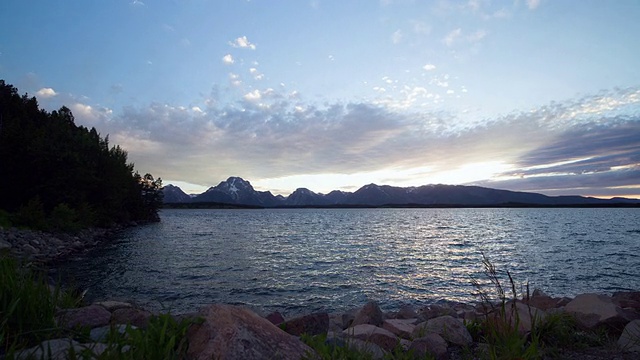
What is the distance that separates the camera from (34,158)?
47875 mm

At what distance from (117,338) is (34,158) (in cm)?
5760

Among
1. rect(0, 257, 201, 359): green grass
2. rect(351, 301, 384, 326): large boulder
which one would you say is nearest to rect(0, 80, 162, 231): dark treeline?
rect(351, 301, 384, 326): large boulder

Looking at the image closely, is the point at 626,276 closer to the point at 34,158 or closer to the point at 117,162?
the point at 34,158

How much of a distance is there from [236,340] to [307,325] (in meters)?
4.79

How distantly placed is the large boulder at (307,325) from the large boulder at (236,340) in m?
3.97

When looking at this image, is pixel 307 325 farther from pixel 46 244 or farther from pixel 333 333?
pixel 46 244

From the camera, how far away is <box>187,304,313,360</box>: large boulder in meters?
4.21

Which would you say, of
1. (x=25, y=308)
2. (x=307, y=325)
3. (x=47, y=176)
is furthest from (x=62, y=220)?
(x=25, y=308)

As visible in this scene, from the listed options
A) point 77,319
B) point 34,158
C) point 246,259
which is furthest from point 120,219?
point 77,319

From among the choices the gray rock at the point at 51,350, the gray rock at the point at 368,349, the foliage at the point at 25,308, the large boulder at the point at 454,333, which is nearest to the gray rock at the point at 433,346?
the large boulder at the point at 454,333

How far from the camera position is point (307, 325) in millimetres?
8812

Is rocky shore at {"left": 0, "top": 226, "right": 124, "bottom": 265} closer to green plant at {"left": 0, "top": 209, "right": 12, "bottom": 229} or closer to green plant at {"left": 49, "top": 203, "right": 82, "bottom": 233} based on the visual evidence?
green plant at {"left": 0, "top": 209, "right": 12, "bottom": 229}

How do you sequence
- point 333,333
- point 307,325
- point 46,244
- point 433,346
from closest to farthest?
point 433,346 → point 333,333 → point 307,325 → point 46,244

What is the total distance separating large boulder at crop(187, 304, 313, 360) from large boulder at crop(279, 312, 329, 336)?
3.97 metres
